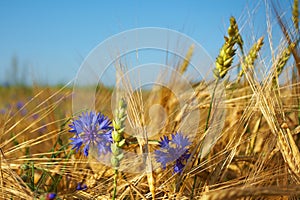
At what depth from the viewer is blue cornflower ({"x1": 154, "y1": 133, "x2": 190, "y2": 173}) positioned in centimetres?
65

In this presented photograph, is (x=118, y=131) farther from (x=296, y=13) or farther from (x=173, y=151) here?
(x=296, y=13)

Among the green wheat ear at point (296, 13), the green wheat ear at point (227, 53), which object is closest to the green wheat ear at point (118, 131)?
the green wheat ear at point (227, 53)

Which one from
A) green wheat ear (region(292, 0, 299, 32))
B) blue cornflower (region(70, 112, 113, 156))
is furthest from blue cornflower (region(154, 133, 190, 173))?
green wheat ear (region(292, 0, 299, 32))

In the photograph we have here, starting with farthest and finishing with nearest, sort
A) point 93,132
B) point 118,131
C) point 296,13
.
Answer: point 296,13, point 93,132, point 118,131

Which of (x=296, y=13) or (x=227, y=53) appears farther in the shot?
(x=296, y=13)

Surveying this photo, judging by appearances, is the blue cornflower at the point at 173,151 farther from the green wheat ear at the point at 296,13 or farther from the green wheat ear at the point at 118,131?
the green wheat ear at the point at 296,13

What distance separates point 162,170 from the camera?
2.38 feet

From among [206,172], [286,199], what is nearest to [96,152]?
[206,172]

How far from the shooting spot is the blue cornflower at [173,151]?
0.65 metres

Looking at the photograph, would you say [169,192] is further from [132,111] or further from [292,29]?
[292,29]

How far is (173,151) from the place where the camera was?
66 cm

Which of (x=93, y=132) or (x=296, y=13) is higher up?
(x=296, y=13)

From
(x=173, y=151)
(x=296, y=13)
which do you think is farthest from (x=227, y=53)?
(x=296, y=13)

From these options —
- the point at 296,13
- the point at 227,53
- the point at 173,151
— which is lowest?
the point at 173,151
